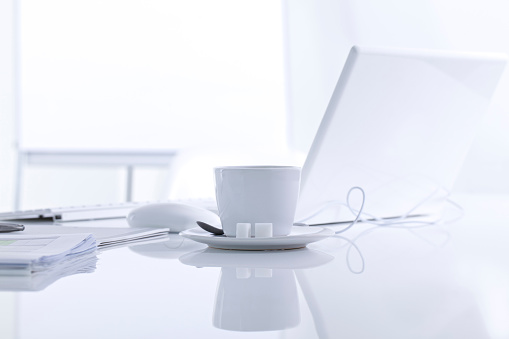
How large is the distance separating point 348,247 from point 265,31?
3486mm

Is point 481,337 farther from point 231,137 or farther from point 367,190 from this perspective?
point 231,137

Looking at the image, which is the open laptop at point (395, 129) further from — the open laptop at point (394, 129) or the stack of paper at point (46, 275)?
the stack of paper at point (46, 275)

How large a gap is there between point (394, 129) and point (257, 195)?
1.21 ft

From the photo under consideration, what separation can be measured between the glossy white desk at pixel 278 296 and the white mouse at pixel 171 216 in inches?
6.8

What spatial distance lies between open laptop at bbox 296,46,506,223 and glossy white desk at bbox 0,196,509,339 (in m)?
0.21

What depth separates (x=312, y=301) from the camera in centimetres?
50

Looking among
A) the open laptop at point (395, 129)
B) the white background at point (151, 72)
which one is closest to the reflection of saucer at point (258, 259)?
the open laptop at point (395, 129)

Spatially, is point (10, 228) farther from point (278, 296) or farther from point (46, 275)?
point (278, 296)

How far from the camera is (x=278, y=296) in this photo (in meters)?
0.51

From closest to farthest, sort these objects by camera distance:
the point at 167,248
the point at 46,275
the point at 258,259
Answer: the point at 46,275, the point at 258,259, the point at 167,248

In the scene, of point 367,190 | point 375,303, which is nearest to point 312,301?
point 375,303

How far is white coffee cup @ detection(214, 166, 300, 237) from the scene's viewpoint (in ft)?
2.67

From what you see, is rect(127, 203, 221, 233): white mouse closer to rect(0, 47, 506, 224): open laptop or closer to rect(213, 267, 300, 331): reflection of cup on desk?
rect(0, 47, 506, 224): open laptop

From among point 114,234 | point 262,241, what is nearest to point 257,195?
point 262,241
